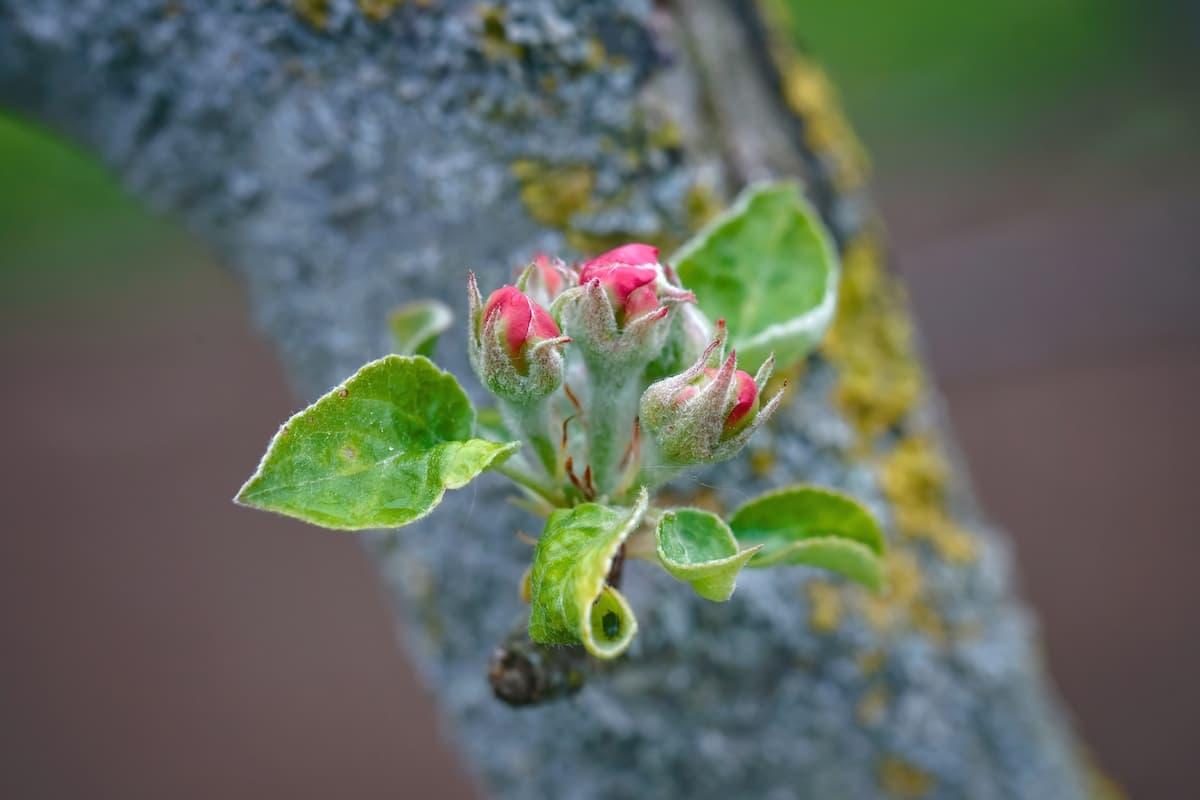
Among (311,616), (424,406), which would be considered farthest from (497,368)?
(311,616)

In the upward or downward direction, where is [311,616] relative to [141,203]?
upward

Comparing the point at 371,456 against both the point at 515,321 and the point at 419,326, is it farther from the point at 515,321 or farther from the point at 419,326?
the point at 419,326

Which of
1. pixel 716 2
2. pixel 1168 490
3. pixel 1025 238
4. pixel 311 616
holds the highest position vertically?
pixel 1025 238

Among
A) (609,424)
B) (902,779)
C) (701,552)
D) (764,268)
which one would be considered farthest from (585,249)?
(902,779)

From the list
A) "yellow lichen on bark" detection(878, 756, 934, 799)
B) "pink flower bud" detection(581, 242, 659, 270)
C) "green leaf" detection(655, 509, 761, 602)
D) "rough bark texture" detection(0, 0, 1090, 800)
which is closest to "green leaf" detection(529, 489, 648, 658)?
"green leaf" detection(655, 509, 761, 602)

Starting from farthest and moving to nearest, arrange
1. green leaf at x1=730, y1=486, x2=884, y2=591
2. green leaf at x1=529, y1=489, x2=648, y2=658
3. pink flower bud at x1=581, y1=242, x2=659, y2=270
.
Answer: green leaf at x1=730, y1=486, x2=884, y2=591
pink flower bud at x1=581, y1=242, x2=659, y2=270
green leaf at x1=529, y1=489, x2=648, y2=658

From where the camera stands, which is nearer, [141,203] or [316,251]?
[316,251]

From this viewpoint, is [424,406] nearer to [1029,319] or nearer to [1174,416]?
[1029,319]

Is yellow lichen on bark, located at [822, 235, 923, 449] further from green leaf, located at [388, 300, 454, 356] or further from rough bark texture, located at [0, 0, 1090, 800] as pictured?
green leaf, located at [388, 300, 454, 356]
